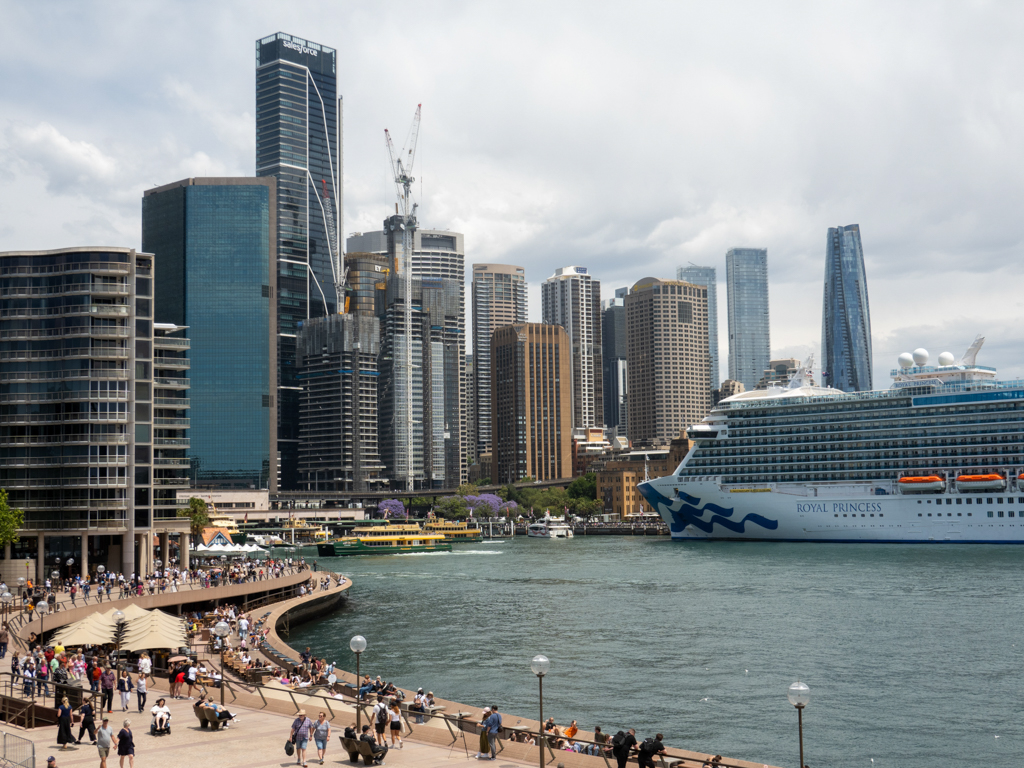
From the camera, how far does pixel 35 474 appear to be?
86.2 meters

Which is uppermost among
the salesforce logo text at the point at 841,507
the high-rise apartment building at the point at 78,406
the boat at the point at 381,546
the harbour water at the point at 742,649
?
the high-rise apartment building at the point at 78,406

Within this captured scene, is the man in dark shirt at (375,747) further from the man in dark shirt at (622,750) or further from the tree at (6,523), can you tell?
the tree at (6,523)

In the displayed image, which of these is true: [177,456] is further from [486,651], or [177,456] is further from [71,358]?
[486,651]

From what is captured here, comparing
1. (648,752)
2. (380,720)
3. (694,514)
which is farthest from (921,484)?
(380,720)

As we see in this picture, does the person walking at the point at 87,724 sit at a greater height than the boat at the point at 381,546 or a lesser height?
greater

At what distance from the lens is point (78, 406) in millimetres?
86125

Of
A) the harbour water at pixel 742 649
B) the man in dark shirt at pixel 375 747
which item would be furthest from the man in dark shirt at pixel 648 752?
the harbour water at pixel 742 649

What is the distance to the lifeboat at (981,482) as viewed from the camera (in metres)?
139

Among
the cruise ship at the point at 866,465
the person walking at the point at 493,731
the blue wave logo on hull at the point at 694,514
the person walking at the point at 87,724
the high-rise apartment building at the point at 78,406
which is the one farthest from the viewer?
the blue wave logo on hull at the point at 694,514

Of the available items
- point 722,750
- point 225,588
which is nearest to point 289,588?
point 225,588

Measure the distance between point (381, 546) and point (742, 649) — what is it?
12066 centimetres

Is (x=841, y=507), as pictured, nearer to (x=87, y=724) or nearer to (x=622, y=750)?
(x=622, y=750)

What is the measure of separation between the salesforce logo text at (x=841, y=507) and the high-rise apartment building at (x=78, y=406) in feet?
313

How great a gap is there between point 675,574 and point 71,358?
63554 mm
